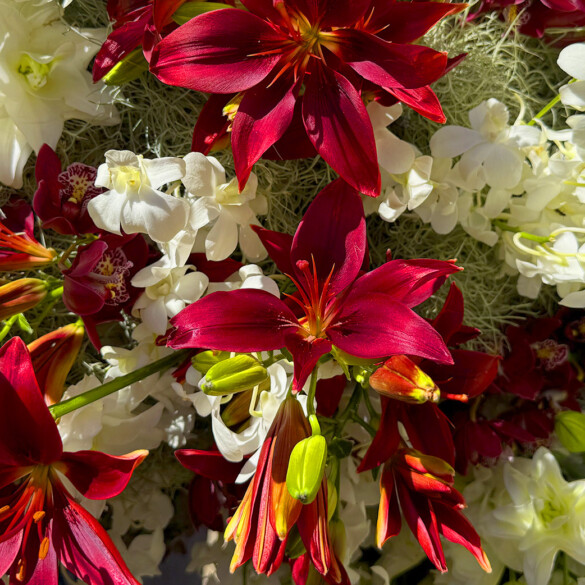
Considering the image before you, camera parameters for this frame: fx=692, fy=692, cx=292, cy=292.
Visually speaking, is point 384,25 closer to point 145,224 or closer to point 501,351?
point 145,224

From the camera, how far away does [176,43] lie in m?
0.48

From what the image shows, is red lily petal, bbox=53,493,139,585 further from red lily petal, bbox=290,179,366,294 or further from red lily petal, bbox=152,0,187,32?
red lily petal, bbox=152,0,187,32

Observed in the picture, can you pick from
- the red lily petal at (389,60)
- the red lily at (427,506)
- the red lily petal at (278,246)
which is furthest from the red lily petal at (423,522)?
the red lily petal at (389,60)

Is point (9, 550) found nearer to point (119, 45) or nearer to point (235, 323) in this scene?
point (235, 323)

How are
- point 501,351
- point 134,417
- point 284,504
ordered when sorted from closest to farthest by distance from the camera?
point 284,504, point 134,417, point 501,351

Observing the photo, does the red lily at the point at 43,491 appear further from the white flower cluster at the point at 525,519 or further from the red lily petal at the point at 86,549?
the white flower cluster at the point at 525,519

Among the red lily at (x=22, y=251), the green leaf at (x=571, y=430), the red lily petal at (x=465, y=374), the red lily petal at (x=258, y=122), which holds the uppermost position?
the red lily petal at (x=258, y=122)

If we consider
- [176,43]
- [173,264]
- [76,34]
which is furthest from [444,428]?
[76,34]

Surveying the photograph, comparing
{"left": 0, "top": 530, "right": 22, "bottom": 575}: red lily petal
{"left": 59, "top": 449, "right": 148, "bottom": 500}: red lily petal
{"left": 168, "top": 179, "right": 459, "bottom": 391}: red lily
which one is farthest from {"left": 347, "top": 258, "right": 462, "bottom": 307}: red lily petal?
{"left": 0, "top": 530, "right": 22, "bottom": 575}: red lily petal

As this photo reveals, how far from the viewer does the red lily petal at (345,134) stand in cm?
50

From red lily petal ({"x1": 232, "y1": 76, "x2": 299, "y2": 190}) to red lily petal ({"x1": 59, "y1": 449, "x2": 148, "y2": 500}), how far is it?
22 cm

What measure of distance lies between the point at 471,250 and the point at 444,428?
0.22 metres

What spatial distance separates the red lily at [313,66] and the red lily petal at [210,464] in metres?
0.24

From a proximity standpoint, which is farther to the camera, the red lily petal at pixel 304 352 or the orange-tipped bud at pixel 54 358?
the orange-tipped bud at pixel 54 358
